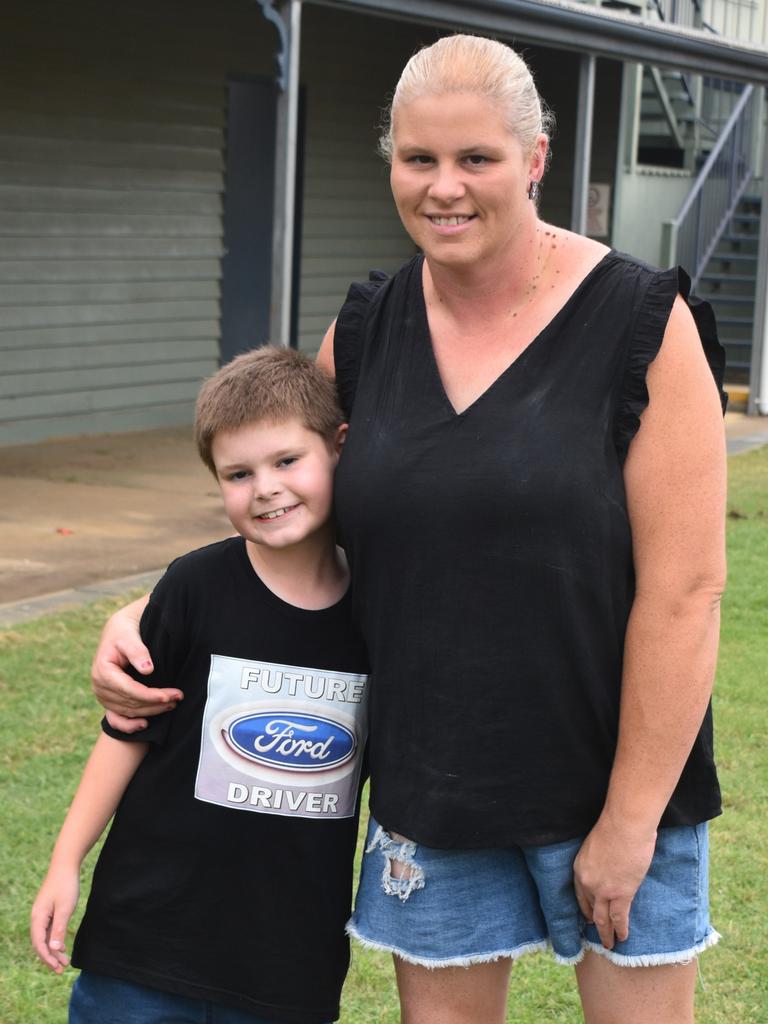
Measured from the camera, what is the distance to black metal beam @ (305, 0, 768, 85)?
9.55m

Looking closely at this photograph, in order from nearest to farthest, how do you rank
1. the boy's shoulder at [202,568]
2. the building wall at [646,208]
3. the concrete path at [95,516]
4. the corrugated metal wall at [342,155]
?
the boy's shoulder at [202,568], the concrete path at [95,516], the corrugated metal wall at [342,155], the building wall at [646,208]

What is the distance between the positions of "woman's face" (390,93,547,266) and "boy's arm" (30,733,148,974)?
2.94 feet

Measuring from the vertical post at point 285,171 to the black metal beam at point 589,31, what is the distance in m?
0.24

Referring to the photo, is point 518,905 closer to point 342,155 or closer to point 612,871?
point 612,871

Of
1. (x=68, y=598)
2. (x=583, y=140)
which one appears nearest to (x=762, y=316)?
(x=583, y=140)

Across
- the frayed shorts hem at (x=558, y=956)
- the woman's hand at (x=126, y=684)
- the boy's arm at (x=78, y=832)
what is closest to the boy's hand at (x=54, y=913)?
the boy's arm at (x=78, y=832)

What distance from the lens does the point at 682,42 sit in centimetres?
1210

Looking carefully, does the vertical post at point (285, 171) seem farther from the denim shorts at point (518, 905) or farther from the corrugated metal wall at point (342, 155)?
the denim shorts at point (518, 905)

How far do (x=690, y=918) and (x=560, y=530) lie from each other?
59cm

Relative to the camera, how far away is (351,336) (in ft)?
7.70

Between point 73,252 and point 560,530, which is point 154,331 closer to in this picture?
point 73,252

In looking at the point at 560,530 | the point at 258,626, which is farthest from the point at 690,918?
the point at 258,626

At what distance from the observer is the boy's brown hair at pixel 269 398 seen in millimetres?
2328

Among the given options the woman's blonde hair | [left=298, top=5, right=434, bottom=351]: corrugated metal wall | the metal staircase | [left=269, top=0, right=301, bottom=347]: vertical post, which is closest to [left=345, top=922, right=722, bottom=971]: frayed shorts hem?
the woman's blonde hair
